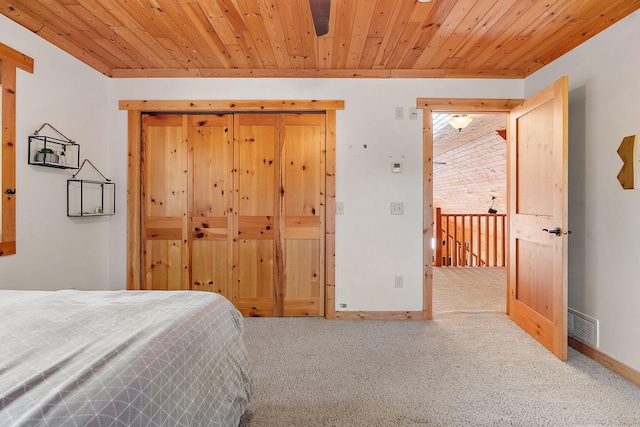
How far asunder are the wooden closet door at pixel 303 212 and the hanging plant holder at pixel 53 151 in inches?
71.4

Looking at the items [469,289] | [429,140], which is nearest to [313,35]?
[429,140]

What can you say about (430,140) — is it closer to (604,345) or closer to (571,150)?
(571,150)

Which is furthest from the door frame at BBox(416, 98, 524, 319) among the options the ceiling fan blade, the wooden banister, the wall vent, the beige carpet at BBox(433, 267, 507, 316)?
the wooden banister

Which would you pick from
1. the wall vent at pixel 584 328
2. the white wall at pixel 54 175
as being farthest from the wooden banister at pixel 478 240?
the white wall at pixel 54 175

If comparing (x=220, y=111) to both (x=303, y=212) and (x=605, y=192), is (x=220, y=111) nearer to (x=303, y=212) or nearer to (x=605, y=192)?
(x=303, y=212)

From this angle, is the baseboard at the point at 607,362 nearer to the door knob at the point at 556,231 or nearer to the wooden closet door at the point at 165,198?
the door knob at the point at 556,231

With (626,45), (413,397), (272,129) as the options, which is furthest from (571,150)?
(272,129)

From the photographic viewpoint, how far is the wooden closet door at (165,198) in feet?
10.2

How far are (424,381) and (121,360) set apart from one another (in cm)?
178

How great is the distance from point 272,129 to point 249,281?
1.58m

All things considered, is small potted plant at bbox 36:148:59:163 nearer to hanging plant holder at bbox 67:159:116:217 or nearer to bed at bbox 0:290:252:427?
hanging plant holder at bbox 67:159:116:217

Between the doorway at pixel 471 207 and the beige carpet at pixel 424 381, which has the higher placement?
the doorway at pixel 471 207

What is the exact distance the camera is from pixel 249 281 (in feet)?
10.2

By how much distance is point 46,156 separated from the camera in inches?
90.4
